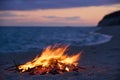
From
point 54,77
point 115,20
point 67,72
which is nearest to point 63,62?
point 67,72

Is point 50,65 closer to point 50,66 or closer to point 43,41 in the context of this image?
point 50,66

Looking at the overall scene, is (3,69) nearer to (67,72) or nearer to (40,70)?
(40,70)

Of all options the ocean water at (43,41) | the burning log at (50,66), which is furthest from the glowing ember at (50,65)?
the ocean water at (43,41)

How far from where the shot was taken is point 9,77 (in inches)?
486

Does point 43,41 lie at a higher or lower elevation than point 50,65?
higher

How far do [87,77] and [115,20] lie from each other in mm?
127743

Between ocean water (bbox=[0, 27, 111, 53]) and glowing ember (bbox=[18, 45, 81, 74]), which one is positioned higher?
ocean water (bbox=[0, 27, 111, 53])

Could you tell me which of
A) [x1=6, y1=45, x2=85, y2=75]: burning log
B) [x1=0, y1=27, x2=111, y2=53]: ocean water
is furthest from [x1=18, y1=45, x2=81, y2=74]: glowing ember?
[x1=0, y1=27, x2=111, y2=53]: ocean water

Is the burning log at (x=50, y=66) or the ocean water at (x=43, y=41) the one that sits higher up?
the ocean water at (x=43, y=41)

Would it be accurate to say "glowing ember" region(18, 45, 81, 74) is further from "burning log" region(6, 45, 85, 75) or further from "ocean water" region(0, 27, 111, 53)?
"ocean water" region(0, 27, 111, 53)

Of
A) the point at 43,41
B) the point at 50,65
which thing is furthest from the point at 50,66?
the point at 43,41

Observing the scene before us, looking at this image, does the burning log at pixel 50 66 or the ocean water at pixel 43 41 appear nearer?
the burning log at pixel 50 66

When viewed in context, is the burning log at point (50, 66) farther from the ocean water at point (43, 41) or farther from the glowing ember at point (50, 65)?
the ocean water at point (43, 41)

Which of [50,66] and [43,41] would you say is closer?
[50,66]
